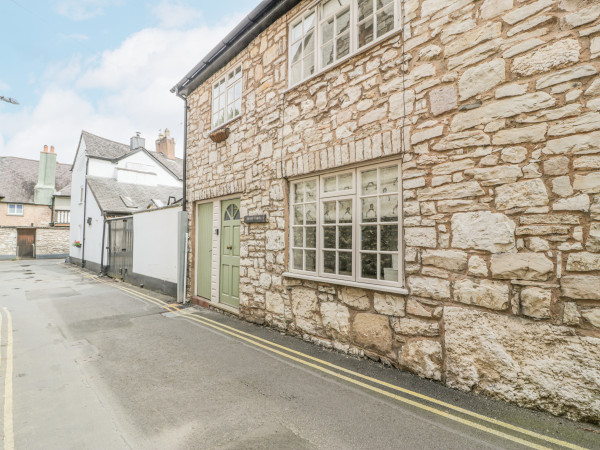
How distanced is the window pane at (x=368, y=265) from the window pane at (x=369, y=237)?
114mm

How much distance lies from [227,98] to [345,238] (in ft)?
15.4

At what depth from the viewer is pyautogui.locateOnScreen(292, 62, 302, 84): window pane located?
5211 mm

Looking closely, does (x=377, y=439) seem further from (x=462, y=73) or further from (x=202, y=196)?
(x=202, y=196)

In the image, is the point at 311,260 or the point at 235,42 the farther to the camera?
the point at 235,42

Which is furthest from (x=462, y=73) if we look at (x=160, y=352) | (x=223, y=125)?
(x=160, y=352)

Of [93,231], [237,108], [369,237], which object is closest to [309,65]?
[237,108]

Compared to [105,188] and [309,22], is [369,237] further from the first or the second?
[105,188]

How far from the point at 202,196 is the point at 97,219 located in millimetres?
11801

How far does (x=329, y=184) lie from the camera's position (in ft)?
15.5

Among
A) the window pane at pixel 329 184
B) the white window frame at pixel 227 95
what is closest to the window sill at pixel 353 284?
the window pane at pixel 329 184

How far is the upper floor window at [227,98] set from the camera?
667cm

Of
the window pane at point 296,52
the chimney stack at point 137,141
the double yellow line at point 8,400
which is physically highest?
the chimney stack at point 137,141

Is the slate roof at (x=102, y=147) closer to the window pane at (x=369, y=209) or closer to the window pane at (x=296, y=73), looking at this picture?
the window pane at (x=296, y=73)

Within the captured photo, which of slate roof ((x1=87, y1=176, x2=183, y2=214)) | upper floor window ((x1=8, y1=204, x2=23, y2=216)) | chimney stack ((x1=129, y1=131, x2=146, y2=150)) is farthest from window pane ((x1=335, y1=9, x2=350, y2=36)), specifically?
upper floor window ((x1=8, y1=204, x2=23, y2=216))
